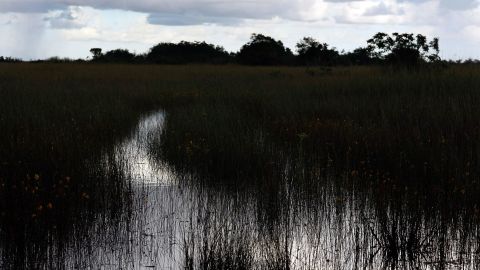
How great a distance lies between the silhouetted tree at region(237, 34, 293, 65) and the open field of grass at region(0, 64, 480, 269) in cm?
3394

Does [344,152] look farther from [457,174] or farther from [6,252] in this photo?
[6,252]

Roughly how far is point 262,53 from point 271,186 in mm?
39597

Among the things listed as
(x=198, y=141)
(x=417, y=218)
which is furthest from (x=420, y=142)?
(x=198, y=141)

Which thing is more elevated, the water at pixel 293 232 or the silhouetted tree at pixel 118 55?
the silhouetted tree at pixel 118 55

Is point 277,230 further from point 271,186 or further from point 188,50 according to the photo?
point 188,50

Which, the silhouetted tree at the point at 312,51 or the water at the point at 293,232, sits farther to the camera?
the silhouetted tree at the point at 312,51

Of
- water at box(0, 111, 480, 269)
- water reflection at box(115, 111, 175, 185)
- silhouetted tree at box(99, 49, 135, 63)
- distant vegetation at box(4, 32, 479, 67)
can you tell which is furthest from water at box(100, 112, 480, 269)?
silhouetted tree at box(99, 49, 135, 63)

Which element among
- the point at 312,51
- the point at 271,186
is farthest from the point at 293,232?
the point at 312,51

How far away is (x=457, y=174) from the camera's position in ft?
18.3

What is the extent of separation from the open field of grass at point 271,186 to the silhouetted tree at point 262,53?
33.9 metres

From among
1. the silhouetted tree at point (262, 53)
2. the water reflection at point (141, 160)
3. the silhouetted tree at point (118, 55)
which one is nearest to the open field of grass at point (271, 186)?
the water reflection at point (141, 160)

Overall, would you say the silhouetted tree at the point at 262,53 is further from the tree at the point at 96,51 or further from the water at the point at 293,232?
the water at the point at 293,232

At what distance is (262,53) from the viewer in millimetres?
44844

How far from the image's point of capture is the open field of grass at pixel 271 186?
437cm
